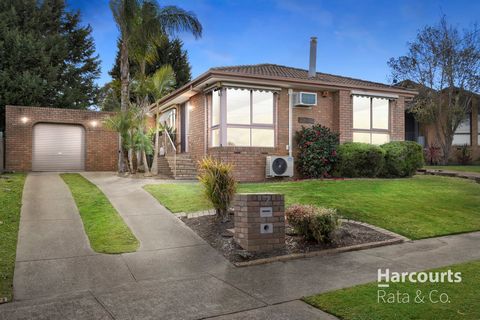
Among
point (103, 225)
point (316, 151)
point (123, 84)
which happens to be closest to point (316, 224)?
point (103, 225)

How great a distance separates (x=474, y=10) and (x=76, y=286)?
86.7 feet

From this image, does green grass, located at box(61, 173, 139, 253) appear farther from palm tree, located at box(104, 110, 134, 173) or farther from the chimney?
the chimney

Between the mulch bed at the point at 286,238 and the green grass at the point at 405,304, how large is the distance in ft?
5.79

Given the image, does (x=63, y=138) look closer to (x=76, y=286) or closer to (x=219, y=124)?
(x=219, y=124)

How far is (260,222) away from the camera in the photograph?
638cm

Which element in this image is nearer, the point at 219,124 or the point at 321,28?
the point at 219,124

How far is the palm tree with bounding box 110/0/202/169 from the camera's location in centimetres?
1609

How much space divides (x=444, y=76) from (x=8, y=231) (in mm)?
24495

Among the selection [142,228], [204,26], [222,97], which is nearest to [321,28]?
[204,26]

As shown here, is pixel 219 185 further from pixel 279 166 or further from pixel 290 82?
pixel 290 82

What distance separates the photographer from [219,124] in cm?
1445

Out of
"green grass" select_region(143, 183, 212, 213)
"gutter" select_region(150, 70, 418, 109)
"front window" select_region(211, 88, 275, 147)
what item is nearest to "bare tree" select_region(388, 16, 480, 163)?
"gutter" select_region(150, 70, 418, 109)

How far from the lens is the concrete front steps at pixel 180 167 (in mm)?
15163

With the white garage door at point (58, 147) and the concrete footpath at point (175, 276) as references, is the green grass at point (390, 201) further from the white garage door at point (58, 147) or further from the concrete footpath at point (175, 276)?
the white garage door at point (58, 147)
